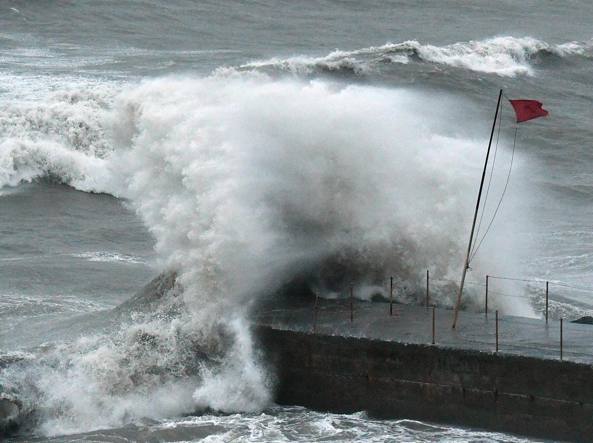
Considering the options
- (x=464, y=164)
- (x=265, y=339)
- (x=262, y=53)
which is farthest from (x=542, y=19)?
(x=265, y=339)

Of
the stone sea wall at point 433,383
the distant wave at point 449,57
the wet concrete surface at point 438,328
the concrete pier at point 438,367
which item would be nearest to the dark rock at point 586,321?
the wet concrete surface at point 438,328

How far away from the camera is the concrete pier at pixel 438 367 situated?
1554 cm

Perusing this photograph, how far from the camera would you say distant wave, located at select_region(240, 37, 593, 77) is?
40969 millimetres

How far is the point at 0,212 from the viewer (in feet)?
89.8

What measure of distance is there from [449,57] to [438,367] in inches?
1101

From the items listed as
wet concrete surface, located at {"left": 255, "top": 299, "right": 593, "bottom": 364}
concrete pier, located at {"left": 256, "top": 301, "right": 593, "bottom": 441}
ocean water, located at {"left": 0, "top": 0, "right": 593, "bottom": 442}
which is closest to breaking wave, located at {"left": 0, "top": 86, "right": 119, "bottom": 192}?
ocean water, located at {"left": 0, "top": 0, "right": 593, "bottom": 442}

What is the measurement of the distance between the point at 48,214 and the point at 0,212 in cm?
93

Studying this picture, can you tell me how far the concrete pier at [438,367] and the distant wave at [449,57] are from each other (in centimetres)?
2373

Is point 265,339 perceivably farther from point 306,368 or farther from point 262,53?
point 262,53

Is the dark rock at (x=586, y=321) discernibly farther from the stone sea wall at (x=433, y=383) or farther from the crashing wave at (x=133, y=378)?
the crashing wave at (x=133, y=378)

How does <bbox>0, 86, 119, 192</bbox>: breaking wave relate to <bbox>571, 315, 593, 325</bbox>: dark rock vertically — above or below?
above

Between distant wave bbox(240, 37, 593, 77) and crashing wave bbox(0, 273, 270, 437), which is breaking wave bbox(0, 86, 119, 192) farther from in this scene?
crashing wave bbox(0, 273, 270, 437)

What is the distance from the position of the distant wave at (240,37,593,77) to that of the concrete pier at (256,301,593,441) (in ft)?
77.8

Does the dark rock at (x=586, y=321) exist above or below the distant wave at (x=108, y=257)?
above
